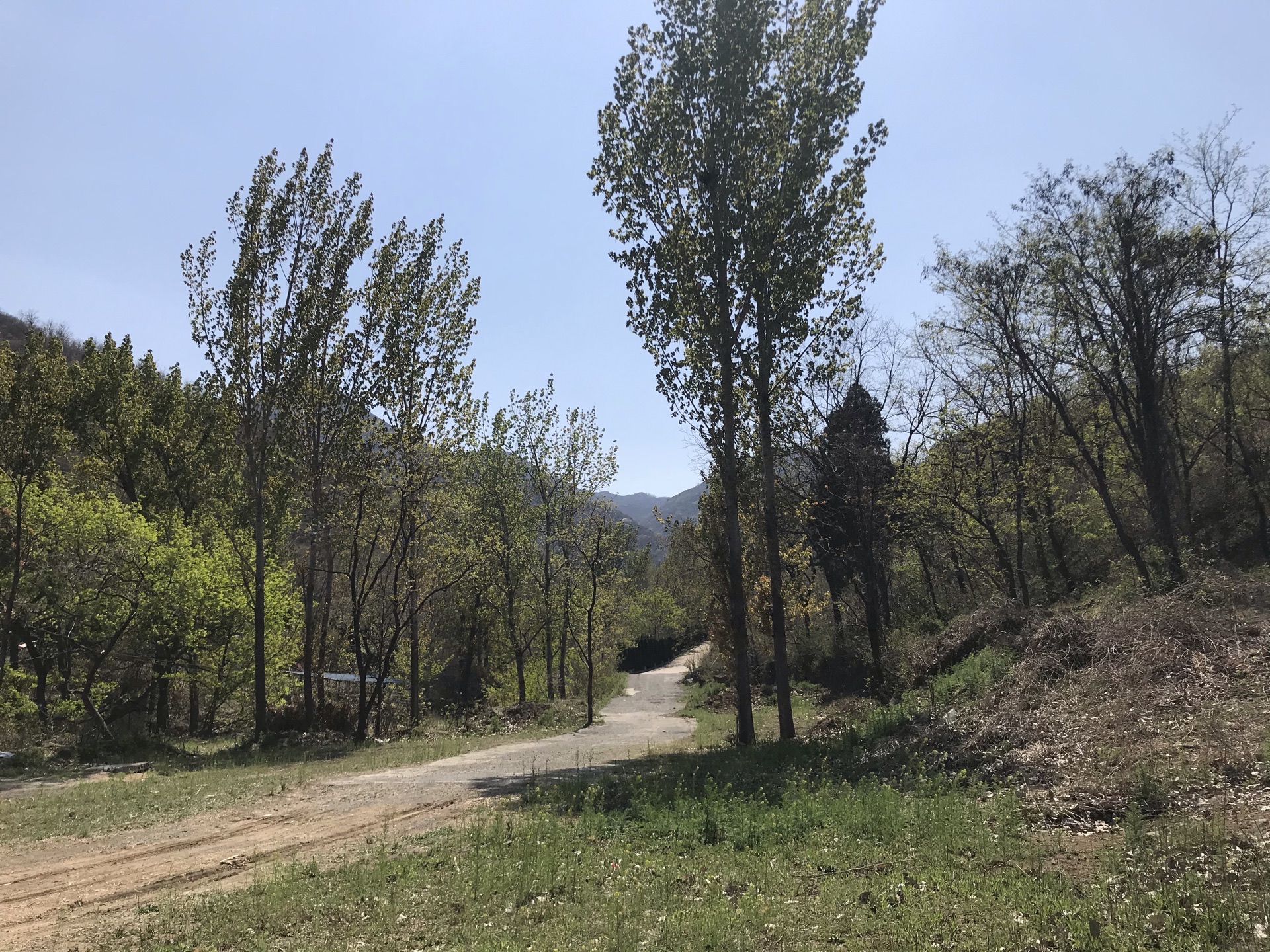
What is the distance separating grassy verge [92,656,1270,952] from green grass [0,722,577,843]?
16.1 ft

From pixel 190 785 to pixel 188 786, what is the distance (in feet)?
0.64

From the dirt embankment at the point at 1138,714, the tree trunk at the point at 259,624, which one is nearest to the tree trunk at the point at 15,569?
the tree trunk at the point at 259,624

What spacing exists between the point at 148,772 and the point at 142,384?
20.8 meters

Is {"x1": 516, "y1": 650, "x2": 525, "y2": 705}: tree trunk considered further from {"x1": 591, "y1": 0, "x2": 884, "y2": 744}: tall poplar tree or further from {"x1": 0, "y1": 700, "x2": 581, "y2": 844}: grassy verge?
{"x1": 591, "y1": 0, "x2": 884, "y2": 744}: tall poplar tree

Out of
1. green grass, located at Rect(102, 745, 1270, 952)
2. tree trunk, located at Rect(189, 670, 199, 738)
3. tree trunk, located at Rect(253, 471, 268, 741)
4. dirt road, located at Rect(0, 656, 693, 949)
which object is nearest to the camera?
green grass, located at Rect(102, 745, 1270, 952)

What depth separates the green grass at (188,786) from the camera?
965 centimetres

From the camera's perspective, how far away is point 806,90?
15.8 meters

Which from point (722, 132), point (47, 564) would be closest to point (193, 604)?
point (47, 564)

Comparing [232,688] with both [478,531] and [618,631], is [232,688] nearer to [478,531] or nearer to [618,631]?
[478,531]

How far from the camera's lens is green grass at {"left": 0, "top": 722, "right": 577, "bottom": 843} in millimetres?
9648

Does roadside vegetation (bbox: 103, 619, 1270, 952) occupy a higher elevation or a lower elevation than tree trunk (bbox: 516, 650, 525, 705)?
higher

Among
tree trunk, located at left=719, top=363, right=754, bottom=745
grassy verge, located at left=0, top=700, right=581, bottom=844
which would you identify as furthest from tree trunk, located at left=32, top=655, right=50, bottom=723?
tree trunk, located at left=719, top=363, right=754, bottom=745

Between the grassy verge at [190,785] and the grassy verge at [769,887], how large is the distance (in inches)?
193

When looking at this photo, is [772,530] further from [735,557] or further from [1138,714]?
[1138,714]
